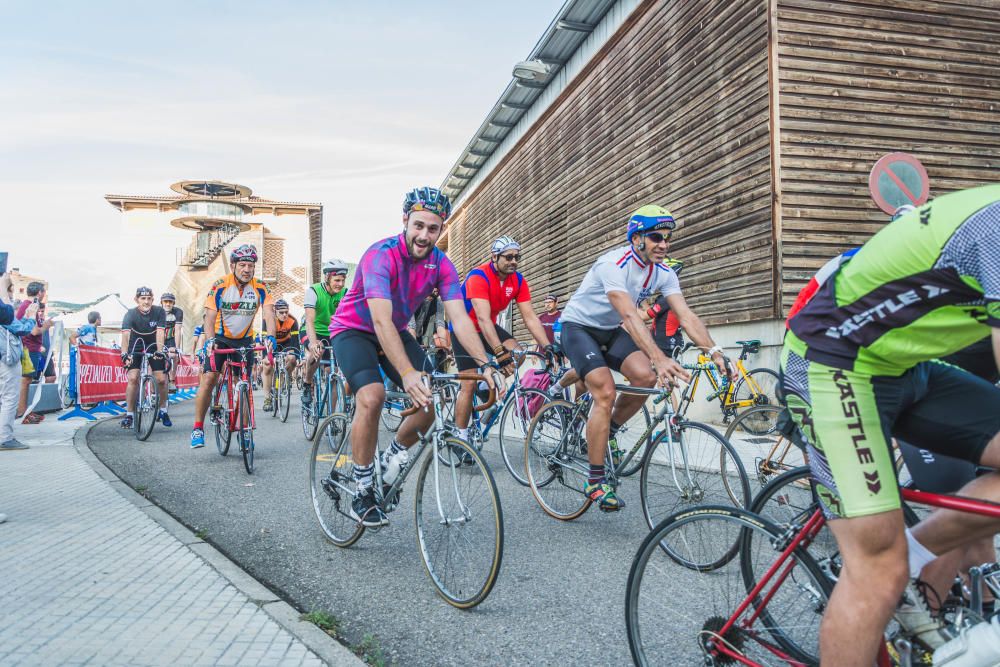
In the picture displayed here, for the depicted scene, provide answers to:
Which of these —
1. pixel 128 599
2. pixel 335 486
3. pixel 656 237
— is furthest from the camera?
pixel 656 237

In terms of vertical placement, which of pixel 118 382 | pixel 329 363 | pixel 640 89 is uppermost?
pixel 640 89

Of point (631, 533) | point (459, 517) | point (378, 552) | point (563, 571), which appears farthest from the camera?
point (631, 533)

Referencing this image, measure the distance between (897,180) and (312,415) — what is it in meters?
7.79

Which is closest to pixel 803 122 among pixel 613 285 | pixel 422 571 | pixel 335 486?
pixel 613 285

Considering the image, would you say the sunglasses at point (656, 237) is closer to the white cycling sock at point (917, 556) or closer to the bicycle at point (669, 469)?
the bicycle at point (669, 469)

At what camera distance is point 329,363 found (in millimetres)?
9625

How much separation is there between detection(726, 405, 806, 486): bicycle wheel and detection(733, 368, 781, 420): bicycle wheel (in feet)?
8.40

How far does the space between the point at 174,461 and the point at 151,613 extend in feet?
17.4

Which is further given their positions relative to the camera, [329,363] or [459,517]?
[329,363]

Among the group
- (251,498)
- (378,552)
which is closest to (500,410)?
(251,498)

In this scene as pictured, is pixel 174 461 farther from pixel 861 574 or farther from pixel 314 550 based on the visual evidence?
pixel 861 574

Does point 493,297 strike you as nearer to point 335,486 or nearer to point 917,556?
point 335,486

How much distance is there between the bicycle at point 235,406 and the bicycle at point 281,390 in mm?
4386

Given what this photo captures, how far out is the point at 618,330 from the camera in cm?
573
